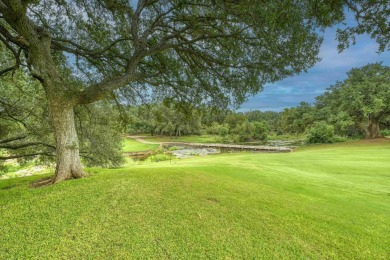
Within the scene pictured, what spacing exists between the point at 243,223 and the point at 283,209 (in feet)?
4.15

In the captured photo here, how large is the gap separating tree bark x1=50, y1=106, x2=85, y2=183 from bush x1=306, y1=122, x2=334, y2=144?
33.0 meters

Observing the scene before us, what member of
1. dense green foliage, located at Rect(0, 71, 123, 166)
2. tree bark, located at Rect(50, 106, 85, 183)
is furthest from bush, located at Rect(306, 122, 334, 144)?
tree bark, located at Rect(50, 106, 85, 183)

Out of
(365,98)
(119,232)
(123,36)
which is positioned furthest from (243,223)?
(365,98)

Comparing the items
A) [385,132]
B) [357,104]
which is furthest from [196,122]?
[385,132]

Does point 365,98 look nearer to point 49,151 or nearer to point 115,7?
point 115,7

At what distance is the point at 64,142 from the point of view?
192 inches

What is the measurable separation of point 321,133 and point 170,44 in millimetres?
32637

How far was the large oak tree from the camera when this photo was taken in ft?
14.2

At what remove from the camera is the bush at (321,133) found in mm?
30266

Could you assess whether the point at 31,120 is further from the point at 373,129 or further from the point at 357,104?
the point at 373,129

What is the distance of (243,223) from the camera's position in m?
3.63

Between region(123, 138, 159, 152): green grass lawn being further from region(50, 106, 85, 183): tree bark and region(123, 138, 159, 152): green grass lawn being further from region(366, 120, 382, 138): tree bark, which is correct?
region(366, 120, 382, 138): tree bark

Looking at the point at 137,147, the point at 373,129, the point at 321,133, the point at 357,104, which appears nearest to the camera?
the point at 357,104

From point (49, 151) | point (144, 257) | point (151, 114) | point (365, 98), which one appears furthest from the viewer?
point (365, 98)
